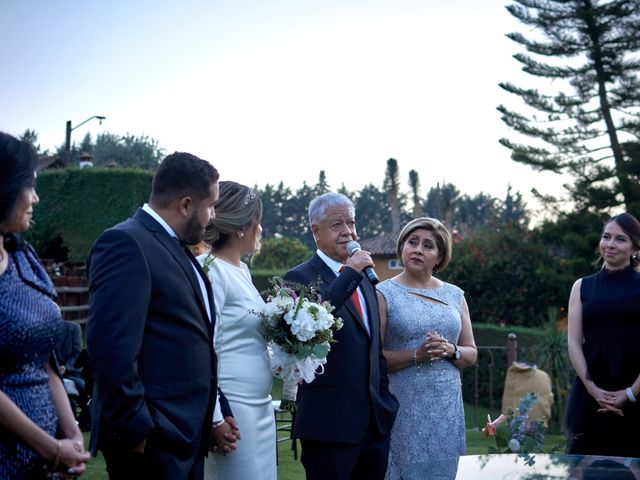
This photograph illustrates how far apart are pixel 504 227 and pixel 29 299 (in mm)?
18068

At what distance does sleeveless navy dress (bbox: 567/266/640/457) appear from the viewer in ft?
13.9

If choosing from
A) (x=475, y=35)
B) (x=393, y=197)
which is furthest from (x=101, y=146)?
(x=475, y=35)

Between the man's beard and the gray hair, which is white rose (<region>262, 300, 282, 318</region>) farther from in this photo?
the gray hair

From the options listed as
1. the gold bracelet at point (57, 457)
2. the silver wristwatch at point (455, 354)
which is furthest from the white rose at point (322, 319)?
the gold bracelet at point (57, 457)

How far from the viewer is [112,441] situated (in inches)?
93.0

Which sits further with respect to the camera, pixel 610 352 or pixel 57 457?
pixel 610 352

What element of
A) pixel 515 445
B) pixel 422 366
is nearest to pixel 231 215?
pixel 422 366

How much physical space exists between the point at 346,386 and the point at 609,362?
1.77 m

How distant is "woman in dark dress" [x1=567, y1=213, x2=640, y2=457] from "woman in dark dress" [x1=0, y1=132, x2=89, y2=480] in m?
2.96

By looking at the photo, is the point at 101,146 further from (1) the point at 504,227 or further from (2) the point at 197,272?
(2) the point at 197,272

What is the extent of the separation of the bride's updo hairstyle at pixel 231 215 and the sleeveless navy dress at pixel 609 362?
2228mm

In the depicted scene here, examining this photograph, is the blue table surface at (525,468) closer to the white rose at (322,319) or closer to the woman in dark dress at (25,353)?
the white rose at (322,319)

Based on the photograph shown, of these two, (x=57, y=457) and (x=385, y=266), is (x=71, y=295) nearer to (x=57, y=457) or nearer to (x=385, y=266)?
(x=57, y=457)

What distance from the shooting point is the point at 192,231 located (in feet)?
8.89
